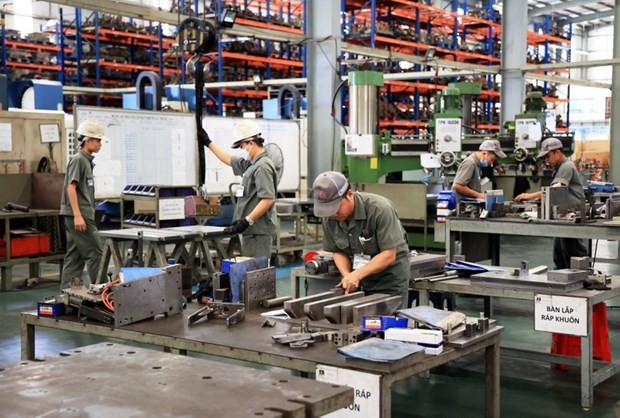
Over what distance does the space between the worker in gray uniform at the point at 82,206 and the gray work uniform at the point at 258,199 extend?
1273mm

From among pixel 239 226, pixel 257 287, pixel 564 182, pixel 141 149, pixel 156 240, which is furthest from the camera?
pixel 141 149

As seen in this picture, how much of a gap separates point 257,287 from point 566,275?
1.59 m

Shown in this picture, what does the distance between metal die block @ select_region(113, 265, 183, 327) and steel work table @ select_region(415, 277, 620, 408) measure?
4.80 feet

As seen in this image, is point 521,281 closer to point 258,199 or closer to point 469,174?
point 258,199

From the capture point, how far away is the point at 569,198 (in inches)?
242

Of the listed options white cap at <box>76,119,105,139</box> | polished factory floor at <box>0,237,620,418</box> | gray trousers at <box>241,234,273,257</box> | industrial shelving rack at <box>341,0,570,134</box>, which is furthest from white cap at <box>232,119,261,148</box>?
industrial shelving rack at <box>341,0,570,134</box>

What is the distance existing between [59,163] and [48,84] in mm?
2722

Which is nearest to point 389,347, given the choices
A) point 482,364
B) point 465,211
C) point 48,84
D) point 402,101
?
point 482,364

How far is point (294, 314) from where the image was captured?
335 centimetres

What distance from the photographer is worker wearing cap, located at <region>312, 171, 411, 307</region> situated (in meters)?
3.69

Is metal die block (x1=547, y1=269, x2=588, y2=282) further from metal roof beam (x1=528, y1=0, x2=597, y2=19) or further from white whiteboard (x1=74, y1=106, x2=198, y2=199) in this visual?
metal roof beam (x1=528, y1=0, x2=597, y2=19)

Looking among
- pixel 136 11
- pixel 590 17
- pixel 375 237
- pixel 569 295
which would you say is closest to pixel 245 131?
pixel 375 237

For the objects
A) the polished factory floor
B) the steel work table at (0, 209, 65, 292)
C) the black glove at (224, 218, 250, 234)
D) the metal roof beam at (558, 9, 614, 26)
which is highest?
the metal roof beam at (558, 9, 614, 26)

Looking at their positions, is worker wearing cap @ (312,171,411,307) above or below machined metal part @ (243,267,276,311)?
Result: above
